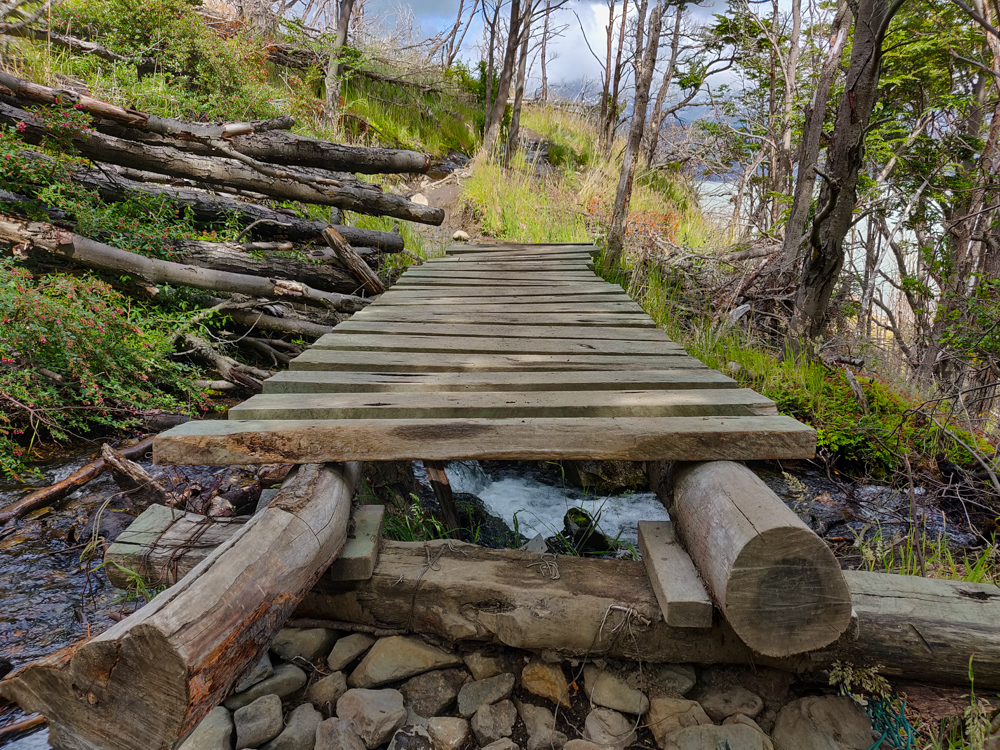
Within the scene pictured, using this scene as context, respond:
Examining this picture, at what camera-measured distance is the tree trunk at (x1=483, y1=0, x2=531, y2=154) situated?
9.56 meters

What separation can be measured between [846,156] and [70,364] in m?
5.30

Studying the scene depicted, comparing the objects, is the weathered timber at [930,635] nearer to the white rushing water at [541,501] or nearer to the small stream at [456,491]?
the small stream at [456,491]

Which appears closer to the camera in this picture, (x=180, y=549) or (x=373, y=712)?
(x=373, y=712)

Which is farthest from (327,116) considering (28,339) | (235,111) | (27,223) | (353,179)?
(28,339)

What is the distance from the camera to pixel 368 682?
1677 mm

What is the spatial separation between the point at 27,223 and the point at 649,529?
461 centimetres

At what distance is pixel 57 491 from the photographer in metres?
2.86

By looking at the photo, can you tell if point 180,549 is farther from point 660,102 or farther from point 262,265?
point 660,102

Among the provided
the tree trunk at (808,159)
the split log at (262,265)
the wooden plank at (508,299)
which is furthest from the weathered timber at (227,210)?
the tree trunk at (808,159)

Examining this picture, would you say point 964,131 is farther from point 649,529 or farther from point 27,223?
point 27,223

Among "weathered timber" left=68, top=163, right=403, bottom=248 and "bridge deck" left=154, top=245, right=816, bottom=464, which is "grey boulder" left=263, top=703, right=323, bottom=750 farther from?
"weathered timber" left=68, top=163, right=403, bottom=248

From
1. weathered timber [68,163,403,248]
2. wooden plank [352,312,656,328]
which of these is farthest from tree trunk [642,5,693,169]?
wooden plank [352,312,656,328]

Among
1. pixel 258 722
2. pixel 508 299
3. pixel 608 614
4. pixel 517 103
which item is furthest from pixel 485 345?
pixel 517 103

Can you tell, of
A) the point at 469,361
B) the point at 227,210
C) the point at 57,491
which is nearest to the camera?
the point at 469,361
